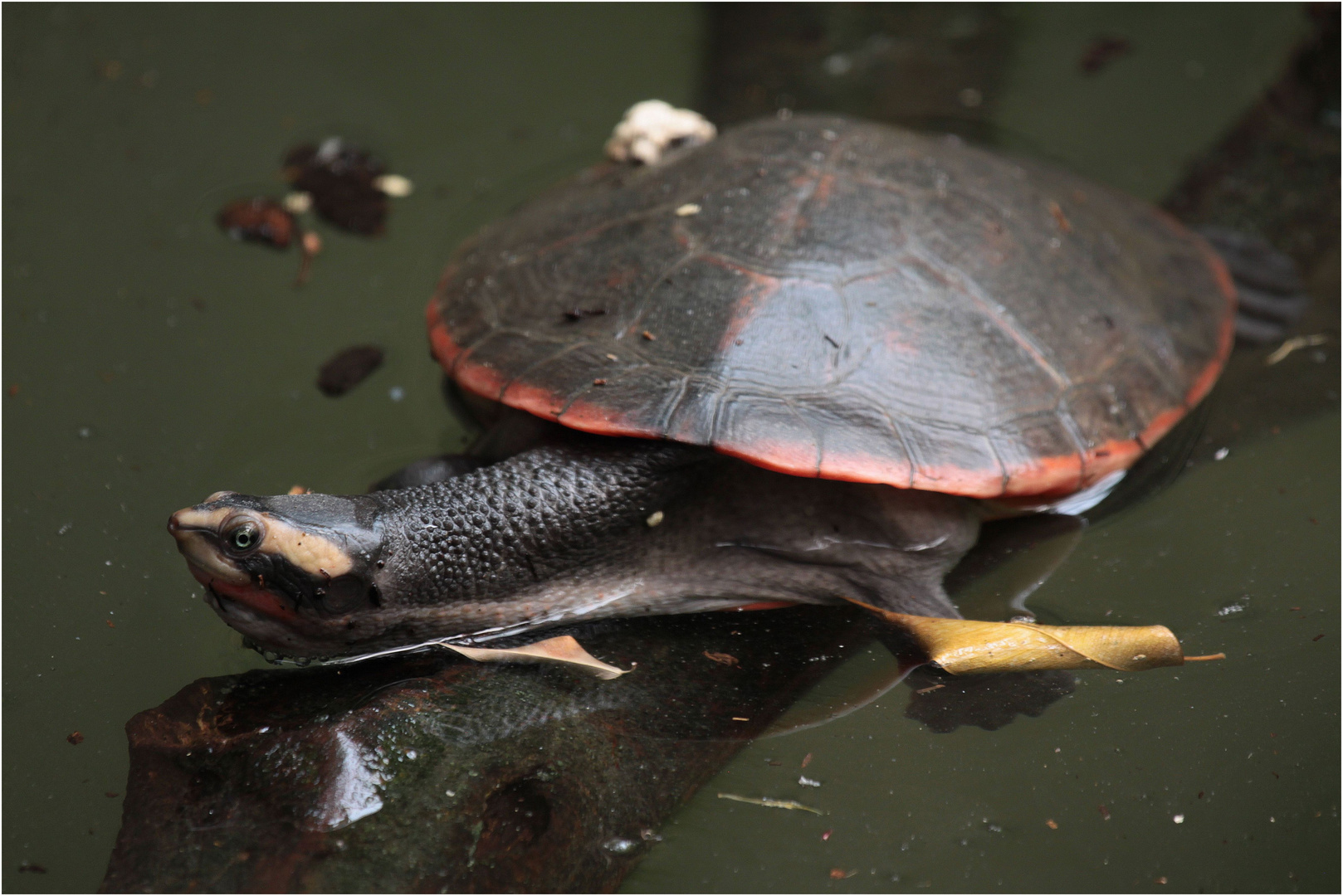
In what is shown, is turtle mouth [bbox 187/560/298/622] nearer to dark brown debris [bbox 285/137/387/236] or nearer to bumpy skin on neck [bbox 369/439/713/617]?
bumpy skin on neck [bbox 369/439/713/617]

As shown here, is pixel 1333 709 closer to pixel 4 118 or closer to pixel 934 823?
pixel 934 823

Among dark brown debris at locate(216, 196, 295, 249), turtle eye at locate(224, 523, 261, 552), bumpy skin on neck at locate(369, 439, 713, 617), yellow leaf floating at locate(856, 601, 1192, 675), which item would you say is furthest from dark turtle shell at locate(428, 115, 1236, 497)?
dark brown debris at locate(216, 196, 295, 249)

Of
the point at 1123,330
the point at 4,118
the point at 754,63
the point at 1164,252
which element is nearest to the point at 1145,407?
the point at 1123,330

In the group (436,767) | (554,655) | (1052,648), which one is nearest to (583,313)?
(554,655)

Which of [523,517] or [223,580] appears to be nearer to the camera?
[223,580]

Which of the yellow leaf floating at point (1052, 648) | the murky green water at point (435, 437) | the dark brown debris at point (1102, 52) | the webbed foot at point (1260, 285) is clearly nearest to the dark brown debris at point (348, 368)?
the murky green water at point (435, 437)

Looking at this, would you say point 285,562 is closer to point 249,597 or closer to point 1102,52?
point 249,597

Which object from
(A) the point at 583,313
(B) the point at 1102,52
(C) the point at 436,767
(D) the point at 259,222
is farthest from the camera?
(B) the point at 1102,52
